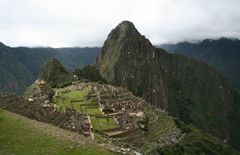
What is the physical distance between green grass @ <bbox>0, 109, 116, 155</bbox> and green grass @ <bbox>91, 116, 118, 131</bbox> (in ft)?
89.8

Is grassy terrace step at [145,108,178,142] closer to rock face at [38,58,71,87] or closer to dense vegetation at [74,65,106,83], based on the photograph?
rock face at [38,58,71,87]

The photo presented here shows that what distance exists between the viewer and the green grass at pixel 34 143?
133 feet

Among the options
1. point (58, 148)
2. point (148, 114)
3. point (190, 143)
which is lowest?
point (190, 143)

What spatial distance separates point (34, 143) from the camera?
4228 cm

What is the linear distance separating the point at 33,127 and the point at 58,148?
6.66 m

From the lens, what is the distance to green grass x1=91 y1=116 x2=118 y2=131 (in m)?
74.8

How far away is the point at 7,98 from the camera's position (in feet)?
200

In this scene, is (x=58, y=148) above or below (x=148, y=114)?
above

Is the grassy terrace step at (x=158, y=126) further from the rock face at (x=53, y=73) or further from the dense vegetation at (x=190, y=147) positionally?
the rock face at (x=53, y=73)

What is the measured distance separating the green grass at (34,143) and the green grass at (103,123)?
27.4 metres

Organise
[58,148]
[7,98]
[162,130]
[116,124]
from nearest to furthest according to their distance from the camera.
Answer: [58,148] < [7,98] < [116,124] < [162,130]

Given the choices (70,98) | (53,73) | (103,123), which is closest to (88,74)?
(53,73)

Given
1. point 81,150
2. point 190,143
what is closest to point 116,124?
point 190,143

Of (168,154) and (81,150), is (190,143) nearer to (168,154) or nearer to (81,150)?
(168,154)
